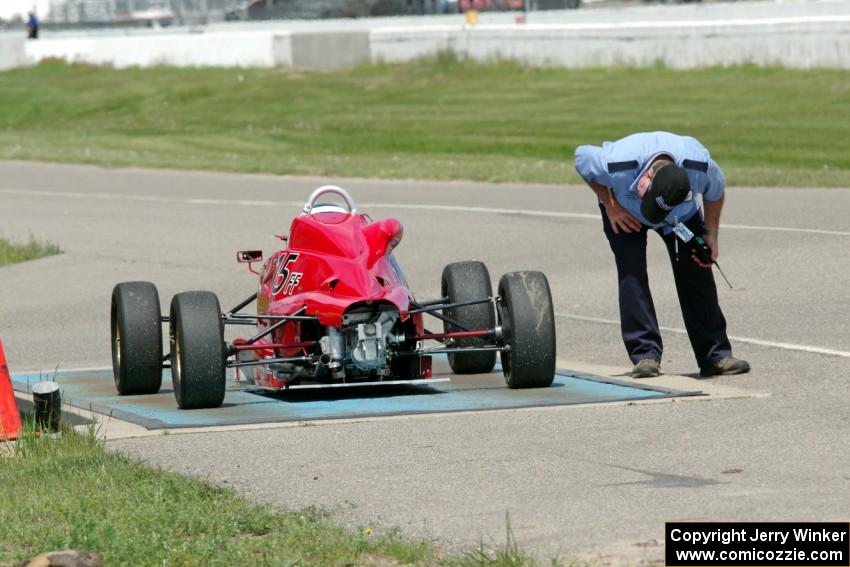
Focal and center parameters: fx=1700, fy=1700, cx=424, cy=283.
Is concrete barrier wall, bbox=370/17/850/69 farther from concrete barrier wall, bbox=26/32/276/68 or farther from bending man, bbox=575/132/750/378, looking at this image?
bending man, bbox=575/132/750/378

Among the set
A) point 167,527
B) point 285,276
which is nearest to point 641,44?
point 285,276

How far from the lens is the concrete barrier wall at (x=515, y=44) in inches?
1448

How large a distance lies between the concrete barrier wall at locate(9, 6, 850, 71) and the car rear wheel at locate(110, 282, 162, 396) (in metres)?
26.6

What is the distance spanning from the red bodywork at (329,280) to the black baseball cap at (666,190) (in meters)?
1.60

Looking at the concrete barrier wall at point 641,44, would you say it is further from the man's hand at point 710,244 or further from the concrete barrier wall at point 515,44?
the man's hand at point 710,244

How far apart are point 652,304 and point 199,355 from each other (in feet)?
9.96

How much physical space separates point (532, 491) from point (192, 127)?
35384 mm

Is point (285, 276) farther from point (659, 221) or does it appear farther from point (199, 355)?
point (659, 221)

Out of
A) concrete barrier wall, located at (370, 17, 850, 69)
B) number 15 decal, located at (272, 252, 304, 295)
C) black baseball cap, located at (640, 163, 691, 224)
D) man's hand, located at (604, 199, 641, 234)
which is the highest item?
concrete barrier wall, located at (370, 17, 850, 69)

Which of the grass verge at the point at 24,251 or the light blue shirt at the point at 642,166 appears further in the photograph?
the grass verge at the point at 24,251

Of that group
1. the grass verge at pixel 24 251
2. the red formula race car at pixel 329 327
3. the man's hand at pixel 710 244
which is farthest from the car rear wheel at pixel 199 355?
the grass verge at pixel 24 251

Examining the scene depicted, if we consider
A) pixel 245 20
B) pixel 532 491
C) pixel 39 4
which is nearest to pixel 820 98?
pixel 532 491

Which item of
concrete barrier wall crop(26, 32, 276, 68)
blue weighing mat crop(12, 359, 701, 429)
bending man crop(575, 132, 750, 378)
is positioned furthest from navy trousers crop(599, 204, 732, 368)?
concrete barrier wall crop(26, 32, 276, 68)

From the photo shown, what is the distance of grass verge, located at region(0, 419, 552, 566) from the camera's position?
6398 mm
